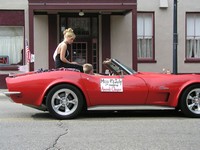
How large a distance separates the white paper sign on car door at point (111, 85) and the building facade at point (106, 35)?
1040 centimetres

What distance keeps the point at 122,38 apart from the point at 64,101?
1130 centimetres

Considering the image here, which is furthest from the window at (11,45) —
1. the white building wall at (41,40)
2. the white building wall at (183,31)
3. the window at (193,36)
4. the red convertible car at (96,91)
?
the red convertible car at (96,91)

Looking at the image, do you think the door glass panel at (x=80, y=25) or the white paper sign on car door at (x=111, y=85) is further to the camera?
the door glass panel at (x=80, y=25)

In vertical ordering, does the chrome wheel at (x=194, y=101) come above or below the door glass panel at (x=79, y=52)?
below

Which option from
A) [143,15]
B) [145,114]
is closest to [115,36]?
[143,15]

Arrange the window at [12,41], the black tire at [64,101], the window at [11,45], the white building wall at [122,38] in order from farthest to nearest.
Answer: the white building wall at [122,38], the window at [11,45], the window at [12,41], the black tire at [64,101]

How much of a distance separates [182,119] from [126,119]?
1164 mm

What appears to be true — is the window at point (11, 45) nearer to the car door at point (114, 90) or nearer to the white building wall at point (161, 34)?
the white building wall at point (161, 34)

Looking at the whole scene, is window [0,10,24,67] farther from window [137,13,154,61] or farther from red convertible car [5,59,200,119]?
red convertible car [5,59,200,119]

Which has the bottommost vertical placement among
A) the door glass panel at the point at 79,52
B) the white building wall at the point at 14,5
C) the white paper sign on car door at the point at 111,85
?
the white paper sign on car door at the point at 111,85

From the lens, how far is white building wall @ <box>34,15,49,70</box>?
19.2 m

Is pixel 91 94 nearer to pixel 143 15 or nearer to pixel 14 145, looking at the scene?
pixel 14 145

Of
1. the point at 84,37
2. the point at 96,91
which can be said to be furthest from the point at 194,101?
the point at 84,37

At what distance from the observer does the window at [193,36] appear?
19828 mm
